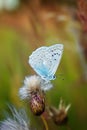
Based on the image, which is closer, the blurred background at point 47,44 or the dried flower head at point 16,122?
the dried flower head at point 16,122

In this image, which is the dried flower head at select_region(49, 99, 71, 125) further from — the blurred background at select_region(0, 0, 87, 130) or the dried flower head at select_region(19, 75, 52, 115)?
the blurred background at select_region(0, 0, 87, 130)

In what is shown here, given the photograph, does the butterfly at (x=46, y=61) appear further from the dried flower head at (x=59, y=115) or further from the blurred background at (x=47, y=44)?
the blurred background at (x=47, y=44)

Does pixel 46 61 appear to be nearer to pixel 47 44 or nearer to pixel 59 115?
pixel 59 115

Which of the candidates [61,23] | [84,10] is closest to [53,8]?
[61,23]

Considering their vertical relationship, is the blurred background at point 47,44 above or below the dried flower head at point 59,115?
above

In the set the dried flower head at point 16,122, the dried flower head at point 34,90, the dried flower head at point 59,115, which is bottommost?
the dried flower head at point 59,115

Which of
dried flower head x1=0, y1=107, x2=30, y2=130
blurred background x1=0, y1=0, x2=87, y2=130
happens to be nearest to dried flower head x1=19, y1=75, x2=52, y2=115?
dried flower head x1=0, y1=107, x2=30, y2=130

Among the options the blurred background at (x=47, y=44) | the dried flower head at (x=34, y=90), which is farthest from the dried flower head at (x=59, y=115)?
the blurred background at (x=47, y=44)
